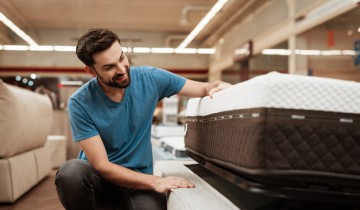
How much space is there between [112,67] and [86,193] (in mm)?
506

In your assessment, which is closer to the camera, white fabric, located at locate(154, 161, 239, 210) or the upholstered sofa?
white fabric, located at locate(154, 161, 239, 210)

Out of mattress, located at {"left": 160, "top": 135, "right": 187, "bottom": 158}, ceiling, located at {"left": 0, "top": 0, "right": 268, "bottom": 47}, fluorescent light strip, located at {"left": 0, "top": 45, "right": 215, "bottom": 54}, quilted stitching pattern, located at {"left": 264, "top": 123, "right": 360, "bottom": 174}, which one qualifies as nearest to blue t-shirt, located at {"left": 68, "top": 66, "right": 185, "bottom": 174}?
mattress, located at {"left": 160, "top": 135, "right": 187, "bottom": 158}

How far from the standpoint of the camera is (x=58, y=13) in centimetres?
940

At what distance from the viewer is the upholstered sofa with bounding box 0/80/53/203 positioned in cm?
257

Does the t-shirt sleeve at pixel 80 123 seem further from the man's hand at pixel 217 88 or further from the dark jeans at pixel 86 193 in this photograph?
the man's hand at pixel 217 88

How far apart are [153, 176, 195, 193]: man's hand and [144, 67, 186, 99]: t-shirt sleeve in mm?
473

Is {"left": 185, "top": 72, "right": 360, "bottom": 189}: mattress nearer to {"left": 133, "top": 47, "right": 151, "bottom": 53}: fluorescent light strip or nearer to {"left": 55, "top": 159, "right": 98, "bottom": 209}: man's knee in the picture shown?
{"left": 55, "top": 159, "right": 98, "bottom": 209}: man's knee

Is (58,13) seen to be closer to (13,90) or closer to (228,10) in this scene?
(228,10)

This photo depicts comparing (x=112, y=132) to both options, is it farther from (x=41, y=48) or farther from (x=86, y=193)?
(x=41, y=48)

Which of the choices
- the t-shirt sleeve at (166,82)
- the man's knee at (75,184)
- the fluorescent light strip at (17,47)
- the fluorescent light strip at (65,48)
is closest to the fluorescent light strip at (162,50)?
the fluorescent light strip at (65,48)

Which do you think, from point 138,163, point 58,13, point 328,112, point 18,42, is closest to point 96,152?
point 138,163

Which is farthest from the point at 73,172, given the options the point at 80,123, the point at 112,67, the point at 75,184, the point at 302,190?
the point at 302,190

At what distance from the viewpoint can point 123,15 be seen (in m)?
9.51

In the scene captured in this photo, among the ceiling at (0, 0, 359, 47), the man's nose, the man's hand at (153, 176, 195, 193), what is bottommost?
the man's hand at (153, 176, 195, 193)
